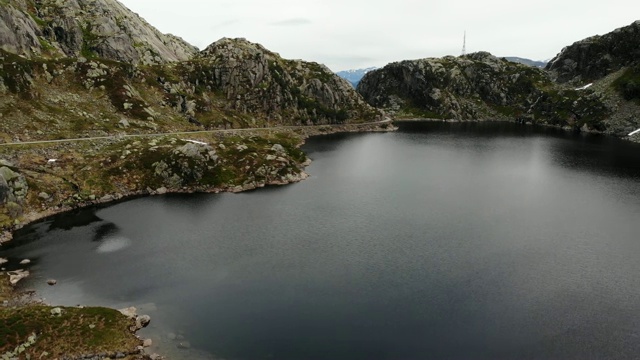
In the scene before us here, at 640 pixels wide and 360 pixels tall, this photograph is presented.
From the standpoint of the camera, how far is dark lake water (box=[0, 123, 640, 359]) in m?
49.1

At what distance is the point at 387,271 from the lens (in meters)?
65.8

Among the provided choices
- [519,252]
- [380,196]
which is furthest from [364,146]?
[519,252]

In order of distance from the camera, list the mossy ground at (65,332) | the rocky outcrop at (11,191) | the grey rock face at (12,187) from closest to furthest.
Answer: the mossy ground at (65,332) → the rocky outcrop at (11,191) → the grey rock face at (12,187)

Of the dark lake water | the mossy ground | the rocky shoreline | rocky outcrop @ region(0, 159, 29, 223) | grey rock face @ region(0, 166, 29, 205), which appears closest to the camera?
the mossy ground

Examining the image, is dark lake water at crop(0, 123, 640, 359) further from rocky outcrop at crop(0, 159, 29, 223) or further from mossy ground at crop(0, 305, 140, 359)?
rocky outcrop at crop(0, 159, 29, 223)

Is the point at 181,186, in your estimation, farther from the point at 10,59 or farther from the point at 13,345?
the point at 10,59

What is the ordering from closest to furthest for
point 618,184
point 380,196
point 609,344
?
1. point 609,344
2. point 380,196
3. point 618,184

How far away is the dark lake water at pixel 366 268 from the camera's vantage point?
161 feet

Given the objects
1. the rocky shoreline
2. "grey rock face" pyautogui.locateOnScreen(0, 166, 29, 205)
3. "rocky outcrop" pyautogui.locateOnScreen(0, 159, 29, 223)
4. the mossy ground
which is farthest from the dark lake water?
"grey rock face" pyautogui.locateOnScreen(0, 166, 29, 205)

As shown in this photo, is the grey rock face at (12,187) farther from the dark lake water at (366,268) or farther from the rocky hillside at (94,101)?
the rocky hillside at (94,101)

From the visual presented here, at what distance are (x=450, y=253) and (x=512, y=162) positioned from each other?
10135 cm

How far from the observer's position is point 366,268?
2640 inches

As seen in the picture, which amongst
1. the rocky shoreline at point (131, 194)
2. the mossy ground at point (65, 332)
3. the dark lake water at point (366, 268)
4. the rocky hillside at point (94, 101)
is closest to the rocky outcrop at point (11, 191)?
the rocky shoreline at point (131, 194)

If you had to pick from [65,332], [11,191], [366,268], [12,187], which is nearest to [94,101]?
[12,187]
